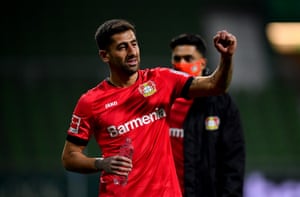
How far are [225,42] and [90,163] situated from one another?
3.50 ft

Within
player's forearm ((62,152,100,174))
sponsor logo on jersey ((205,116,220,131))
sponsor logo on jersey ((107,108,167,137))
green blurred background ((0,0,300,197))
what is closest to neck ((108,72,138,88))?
sponsor logo on jersey ((107,108,167,137))

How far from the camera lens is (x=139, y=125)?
464cm

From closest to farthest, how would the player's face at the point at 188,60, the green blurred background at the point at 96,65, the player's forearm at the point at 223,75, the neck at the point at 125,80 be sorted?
the player's forearm at the point at 223,75, the neck at the point at 125,80, the player's face at the point at 188,60, the green blurred background at the point at 96,65

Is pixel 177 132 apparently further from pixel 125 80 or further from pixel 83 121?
pixel 83 121

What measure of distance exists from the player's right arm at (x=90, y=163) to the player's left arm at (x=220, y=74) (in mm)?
643

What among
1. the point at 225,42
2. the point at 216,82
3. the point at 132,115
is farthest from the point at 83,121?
the point at 225,42

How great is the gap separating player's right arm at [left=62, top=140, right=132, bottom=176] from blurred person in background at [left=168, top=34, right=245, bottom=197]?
2.88ft

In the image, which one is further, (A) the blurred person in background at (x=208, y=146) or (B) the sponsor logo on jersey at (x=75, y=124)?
(A) the blurred person in background at (x=208, y=146)

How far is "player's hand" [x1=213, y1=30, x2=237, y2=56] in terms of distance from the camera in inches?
169

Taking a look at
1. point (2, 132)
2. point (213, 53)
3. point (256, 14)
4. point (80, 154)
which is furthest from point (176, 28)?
point (80, 154)

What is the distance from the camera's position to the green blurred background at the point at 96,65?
12.6m

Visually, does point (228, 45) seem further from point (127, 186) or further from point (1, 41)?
point (1, 41)

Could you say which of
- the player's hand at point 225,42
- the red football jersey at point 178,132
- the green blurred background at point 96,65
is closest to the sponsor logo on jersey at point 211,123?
the red football jersey at point 178,132

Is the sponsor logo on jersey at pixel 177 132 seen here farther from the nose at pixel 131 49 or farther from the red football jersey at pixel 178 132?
the nose at pixel 131 49
